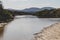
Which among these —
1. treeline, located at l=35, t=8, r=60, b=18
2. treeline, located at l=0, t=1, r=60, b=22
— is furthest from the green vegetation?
treeline, located at l=35, t=8, r=60, b=18

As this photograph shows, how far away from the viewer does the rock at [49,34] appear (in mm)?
1399

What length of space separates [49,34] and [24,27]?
332mm

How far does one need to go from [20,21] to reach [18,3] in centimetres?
26

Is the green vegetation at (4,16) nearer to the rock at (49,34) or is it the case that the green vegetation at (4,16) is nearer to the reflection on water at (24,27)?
the reflection on water at (24,27)

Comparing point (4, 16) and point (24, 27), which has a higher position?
point (4, 16)

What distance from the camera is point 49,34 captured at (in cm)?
147

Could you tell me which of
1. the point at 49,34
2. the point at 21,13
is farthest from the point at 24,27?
the point at 49,34

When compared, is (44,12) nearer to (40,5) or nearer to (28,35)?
(40,5)

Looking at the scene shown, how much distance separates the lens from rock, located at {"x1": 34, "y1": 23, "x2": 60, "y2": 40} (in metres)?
1.40

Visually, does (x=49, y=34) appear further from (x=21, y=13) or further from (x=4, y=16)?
(x=4, y=16)

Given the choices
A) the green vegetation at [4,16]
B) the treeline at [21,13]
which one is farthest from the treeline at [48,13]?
the green vegetation at [4,16]

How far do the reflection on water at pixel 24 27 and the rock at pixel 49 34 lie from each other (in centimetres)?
7

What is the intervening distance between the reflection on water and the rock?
0.22ft

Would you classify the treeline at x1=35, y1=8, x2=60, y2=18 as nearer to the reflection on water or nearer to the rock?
the reflection on water
